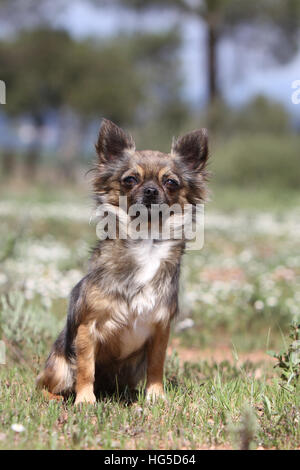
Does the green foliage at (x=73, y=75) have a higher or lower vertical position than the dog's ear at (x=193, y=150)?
higher

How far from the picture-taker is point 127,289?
13.4ft

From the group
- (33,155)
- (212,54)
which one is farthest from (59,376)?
(33,155)

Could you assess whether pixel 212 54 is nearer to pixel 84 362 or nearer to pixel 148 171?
pixel 148 171

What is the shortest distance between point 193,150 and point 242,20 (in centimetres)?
2714

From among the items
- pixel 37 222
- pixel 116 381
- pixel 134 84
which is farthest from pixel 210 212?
pixel 134 84

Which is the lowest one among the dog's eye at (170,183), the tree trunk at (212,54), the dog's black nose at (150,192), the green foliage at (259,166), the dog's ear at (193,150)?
the dog's black nose at (150,192)

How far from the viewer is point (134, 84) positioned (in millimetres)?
40969

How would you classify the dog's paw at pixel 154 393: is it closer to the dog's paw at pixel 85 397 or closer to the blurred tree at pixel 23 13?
the dog's paw at pixel 85 397

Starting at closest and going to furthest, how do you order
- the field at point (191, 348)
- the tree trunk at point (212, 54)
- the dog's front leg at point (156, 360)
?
the field at point (191, 348), the dog's front leg at point (156, 360), the tree trunk at point (212, 54)

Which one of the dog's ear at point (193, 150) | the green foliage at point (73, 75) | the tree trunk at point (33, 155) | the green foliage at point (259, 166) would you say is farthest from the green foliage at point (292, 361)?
the green foliage at point (73, 75)

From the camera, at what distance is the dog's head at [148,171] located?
4.41 m

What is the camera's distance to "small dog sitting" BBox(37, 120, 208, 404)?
4.09 m

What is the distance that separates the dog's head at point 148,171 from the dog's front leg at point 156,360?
34.1 inches

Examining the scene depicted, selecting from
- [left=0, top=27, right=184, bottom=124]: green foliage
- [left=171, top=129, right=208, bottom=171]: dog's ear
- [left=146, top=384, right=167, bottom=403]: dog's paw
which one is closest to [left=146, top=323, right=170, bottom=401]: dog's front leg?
[left=146, top=384, right=167, bottom=403]: dog's paw
